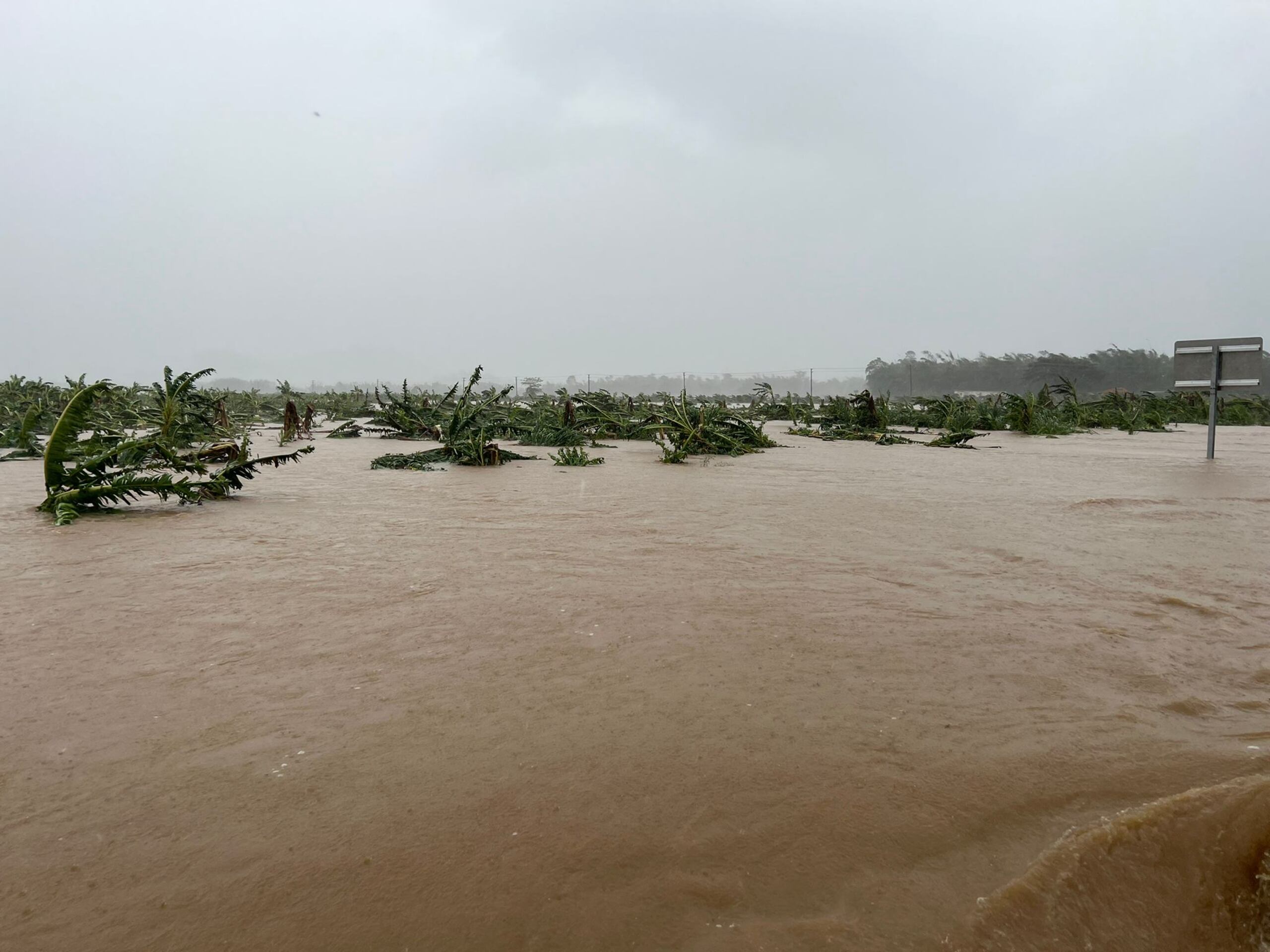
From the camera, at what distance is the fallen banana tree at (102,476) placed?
518 cm

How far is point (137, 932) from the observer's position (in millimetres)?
1307

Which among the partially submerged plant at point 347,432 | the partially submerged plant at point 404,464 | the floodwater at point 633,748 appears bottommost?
the floodwater at point 633,748

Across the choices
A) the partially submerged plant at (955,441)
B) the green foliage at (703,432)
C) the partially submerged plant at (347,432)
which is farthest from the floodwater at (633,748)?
the partially submerged plant at (347,432)

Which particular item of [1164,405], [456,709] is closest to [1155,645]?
[456,709]

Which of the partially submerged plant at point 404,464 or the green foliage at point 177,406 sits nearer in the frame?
the green foliage at point 177,406

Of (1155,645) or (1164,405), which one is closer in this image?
(1155,645)

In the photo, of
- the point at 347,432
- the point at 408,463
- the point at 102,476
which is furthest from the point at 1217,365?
the point at 347,432

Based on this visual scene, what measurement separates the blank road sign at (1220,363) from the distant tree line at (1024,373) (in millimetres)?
22258

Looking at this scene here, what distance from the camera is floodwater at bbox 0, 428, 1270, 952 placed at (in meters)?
1.37

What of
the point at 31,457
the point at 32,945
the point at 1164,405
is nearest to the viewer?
the point at 32,945

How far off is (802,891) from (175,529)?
15.2ft

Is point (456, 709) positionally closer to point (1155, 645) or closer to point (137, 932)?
point (137, 932)

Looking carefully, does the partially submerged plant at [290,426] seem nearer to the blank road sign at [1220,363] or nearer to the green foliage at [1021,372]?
the blank road sign at [1220,363]

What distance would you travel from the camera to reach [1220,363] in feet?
→ 35.8
